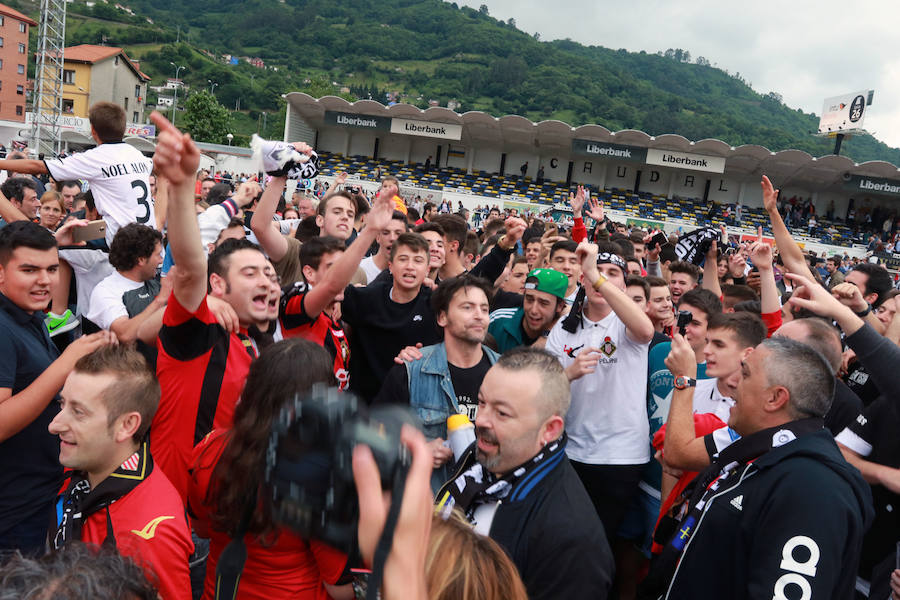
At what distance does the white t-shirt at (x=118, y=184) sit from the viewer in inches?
199

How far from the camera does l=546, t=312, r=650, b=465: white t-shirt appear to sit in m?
3.62

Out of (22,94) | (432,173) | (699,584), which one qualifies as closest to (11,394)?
(699,584)

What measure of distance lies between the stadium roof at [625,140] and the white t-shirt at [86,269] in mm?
32372

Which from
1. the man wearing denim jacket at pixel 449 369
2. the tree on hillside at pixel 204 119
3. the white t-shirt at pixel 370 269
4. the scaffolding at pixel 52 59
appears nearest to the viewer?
the man wearing denim jacket at pixel 449 369

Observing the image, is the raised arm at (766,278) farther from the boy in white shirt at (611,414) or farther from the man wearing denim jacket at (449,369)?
the man wearing denim jacket at (449,369)

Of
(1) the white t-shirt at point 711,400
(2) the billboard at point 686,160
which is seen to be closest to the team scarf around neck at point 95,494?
(1) the white t-shirt at point 711,400

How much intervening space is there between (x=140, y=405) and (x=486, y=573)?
1.52m

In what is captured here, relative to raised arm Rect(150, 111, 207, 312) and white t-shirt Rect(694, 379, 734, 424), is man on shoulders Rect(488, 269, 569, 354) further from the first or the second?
raised arm Rect(150, 111, 207, 312)

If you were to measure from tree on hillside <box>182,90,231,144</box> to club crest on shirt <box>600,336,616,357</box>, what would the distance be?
71.4 metres

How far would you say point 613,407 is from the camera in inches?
143

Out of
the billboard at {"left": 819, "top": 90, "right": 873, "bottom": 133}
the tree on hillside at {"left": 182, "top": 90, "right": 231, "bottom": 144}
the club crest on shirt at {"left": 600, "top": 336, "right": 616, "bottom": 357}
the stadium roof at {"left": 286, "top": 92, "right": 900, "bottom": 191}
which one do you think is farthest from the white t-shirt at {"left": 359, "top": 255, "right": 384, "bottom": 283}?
the tree on hillside at {"left": 182, "top": 90, "right": 231, "bottom": 144}

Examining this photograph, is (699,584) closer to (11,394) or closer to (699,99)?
(11,394)

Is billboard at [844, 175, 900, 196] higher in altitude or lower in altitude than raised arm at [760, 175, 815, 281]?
higher

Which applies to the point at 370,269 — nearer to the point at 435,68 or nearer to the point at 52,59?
the point at 52,59
